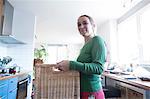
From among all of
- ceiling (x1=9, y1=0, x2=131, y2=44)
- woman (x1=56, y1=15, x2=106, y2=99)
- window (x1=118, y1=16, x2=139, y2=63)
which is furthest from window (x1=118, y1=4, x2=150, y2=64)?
woman (x1=56, y1=15, x2=106, y2=99)

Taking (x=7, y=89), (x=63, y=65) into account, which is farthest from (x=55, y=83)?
(x=7, y=89)

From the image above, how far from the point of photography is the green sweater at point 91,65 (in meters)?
0.71

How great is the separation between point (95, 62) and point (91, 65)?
1.3 inches

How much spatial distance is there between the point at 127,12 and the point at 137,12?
1.43ft

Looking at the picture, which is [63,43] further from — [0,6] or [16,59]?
[0,6]

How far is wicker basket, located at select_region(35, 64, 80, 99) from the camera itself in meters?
0.73

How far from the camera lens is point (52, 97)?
29.0 inches

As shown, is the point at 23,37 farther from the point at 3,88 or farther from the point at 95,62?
the point at 95,62

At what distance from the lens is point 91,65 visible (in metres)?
0.72


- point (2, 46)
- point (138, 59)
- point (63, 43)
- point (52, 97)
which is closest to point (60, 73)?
point (52, 97)

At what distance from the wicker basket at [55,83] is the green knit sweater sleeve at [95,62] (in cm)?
7

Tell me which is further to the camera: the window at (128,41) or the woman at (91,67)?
the window at (128,41)

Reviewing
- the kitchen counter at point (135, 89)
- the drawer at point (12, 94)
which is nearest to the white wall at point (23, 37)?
the drawer at point (12, 94)

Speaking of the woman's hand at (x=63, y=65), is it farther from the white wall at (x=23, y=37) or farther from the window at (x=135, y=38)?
the white wall at (x=23, y=37)
